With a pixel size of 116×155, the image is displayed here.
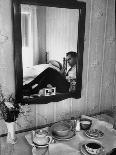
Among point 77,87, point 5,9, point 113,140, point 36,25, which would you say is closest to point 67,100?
point 77,87

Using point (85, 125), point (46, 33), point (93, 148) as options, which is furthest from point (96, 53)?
point (93, 148)

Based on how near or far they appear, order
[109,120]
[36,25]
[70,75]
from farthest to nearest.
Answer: [109,120] < [70,75] < [36,25]

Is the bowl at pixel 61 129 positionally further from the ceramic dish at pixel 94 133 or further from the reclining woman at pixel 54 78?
the reclining woman at pixel 54 78

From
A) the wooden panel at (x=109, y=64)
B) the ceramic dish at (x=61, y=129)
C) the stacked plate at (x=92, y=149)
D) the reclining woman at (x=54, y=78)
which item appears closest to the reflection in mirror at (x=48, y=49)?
the reclining woman at (x=54, y=78)

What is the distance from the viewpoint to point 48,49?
74.9 inches

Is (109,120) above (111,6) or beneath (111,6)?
beneath

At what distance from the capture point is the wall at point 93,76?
2.01 meters

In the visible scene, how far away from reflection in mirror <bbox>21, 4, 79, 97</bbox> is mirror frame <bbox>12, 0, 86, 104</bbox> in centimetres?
3

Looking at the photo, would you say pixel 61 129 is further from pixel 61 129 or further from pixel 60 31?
pixel 60 31

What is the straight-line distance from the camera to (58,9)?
1.90m

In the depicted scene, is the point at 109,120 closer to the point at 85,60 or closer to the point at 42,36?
the point at 85,60

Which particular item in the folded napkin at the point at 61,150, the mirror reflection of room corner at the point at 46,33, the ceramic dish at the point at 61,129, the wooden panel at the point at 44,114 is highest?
the mirror reflection of room corner at the point at 46,33

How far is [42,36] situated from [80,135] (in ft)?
2.99

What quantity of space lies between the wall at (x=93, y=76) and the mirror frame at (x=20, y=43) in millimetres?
68
